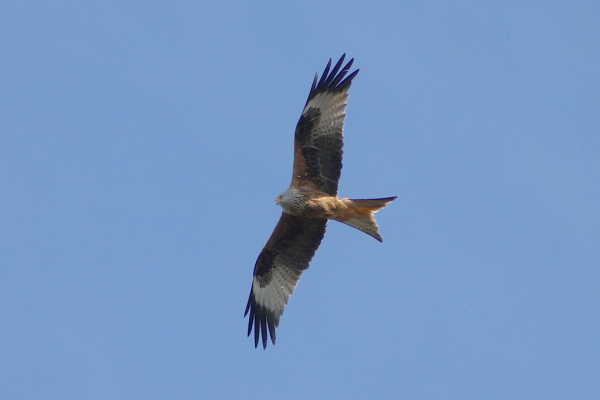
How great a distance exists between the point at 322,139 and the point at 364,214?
1.22 metres

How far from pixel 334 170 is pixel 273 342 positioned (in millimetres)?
2936

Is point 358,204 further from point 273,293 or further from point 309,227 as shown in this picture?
point 273,293

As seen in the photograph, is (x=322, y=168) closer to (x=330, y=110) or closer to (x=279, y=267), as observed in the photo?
(x=330, y=110)

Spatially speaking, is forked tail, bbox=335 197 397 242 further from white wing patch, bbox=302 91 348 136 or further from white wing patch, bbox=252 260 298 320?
white wing patch, bbox=252 260 298 320

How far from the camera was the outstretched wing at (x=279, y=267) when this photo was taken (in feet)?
39.2

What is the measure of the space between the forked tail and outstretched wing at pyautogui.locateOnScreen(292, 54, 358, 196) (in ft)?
1.17

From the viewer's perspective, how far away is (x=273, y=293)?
40.6 ft

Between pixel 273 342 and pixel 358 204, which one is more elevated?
pixel 358 204

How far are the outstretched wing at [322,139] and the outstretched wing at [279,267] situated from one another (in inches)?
→ 28.1

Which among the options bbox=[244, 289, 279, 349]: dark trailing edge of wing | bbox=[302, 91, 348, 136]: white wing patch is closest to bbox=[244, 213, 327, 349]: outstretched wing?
bbox=[244, 289, 279, 349]: dark trailing edge of wing

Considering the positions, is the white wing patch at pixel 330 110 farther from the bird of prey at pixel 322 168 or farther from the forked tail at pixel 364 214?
the forked tail at pixel 364 214

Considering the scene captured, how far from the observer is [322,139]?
11.4 m

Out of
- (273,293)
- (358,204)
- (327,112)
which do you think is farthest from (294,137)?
(273,293)

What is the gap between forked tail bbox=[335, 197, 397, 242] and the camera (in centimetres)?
1121
